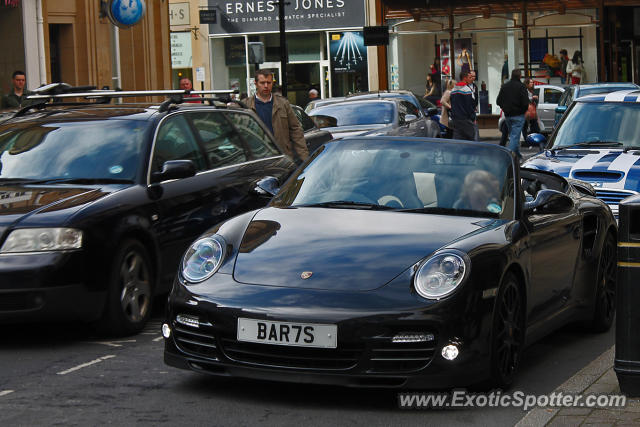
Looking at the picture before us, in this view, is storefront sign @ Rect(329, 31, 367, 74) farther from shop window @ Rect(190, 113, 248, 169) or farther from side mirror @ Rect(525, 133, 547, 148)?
shop window @ Rect(190, 113, 248, 169)

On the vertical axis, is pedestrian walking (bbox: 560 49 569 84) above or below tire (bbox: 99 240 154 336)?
above

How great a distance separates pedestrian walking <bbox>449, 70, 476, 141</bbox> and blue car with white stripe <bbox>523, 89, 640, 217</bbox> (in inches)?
345

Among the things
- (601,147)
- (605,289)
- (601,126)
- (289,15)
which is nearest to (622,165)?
(601,147)

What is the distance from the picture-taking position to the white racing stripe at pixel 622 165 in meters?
11.3

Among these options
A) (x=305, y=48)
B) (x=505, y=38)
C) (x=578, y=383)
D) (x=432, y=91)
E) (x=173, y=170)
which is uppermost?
(x=305, y=48)

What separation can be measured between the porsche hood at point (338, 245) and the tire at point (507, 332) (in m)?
0.39

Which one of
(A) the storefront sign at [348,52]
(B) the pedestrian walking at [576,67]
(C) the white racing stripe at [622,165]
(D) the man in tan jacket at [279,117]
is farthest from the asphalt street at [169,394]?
(A) the storefront sign at [348,52]

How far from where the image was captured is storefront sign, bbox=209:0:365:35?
45.1 m

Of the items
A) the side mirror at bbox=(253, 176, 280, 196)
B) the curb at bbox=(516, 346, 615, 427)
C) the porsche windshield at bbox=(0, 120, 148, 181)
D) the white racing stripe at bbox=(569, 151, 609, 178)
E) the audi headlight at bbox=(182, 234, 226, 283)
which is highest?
the porsche windshield at bbox=(0, 120, 148, 181)

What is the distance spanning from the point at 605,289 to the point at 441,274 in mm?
2823

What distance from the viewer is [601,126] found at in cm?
1273

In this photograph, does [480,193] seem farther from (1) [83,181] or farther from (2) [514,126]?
(2) [514,126]

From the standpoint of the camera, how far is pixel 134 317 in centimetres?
823

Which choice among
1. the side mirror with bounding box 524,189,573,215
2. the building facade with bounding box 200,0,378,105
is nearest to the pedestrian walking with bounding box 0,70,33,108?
the side mirror with bounding box 524,189,573,215
